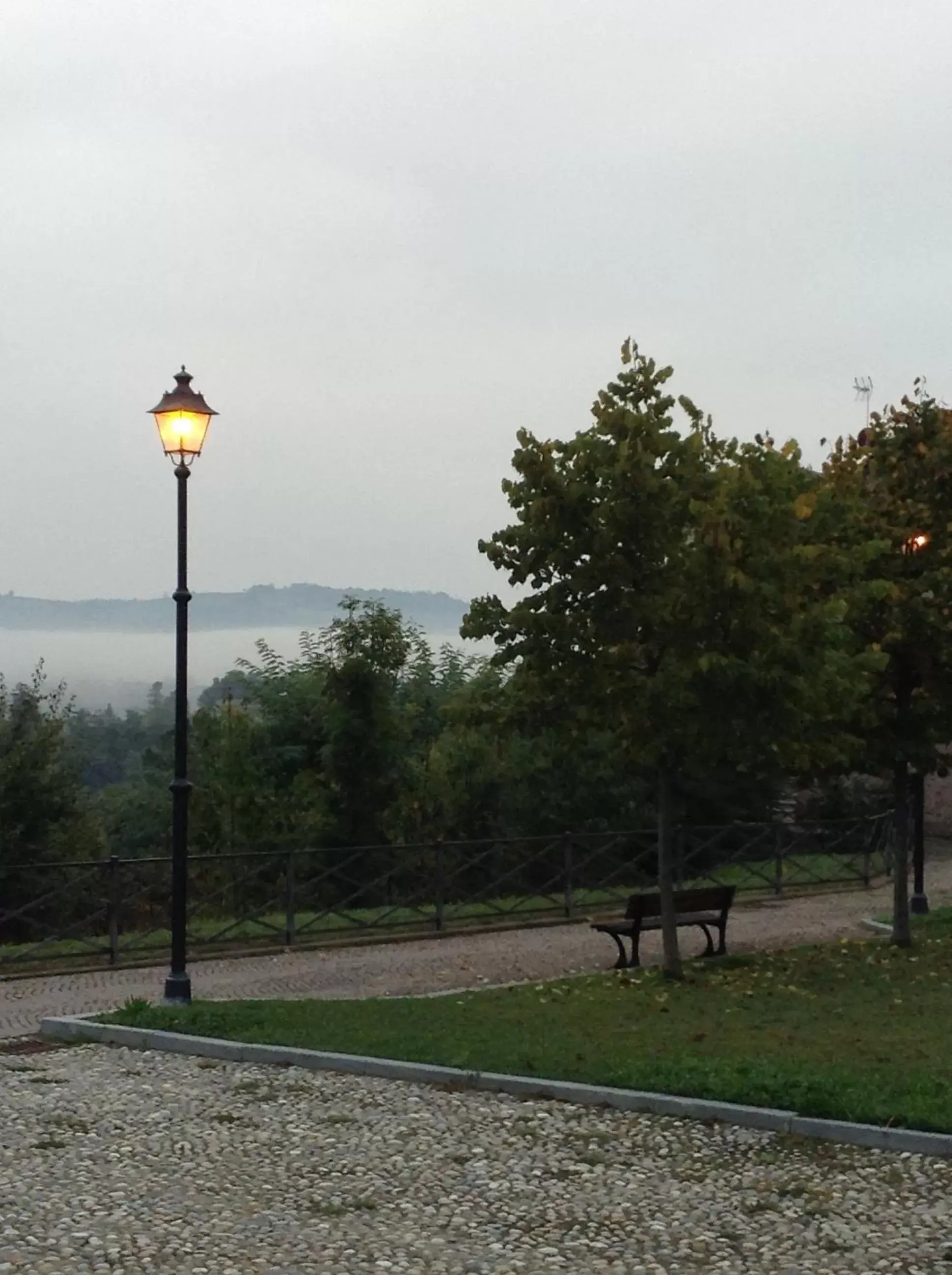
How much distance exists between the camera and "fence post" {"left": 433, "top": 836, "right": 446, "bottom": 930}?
67.5ft

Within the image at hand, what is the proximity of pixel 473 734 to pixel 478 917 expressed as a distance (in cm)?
1114

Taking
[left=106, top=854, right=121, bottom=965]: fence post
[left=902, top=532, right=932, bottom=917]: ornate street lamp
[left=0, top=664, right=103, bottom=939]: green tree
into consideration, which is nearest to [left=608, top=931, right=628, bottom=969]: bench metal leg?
[left=106, top=854, right=121, bottom=965]: fence post

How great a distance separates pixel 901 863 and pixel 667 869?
3721mm

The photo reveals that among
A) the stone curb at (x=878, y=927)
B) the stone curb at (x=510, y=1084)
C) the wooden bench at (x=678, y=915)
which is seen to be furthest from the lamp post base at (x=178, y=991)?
the stone curb at (x=878, y=927)

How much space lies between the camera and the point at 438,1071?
397 inches

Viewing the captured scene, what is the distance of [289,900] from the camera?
19.0 m

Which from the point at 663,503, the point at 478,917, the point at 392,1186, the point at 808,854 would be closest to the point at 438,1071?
the point at 392,1186

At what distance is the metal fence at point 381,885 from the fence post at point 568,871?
23 mm

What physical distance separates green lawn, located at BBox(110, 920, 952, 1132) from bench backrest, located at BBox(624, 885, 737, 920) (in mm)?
785

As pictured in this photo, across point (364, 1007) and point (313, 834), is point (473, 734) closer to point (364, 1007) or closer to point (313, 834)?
point (313, 834)

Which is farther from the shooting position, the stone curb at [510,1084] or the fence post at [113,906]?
the fence post at [113,906]

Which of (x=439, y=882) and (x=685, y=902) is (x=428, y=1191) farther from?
(x=439, y=882)

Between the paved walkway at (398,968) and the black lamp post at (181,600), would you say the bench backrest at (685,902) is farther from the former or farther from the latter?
the black lamp post at (181,600)

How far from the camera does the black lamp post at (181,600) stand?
14172 mm
